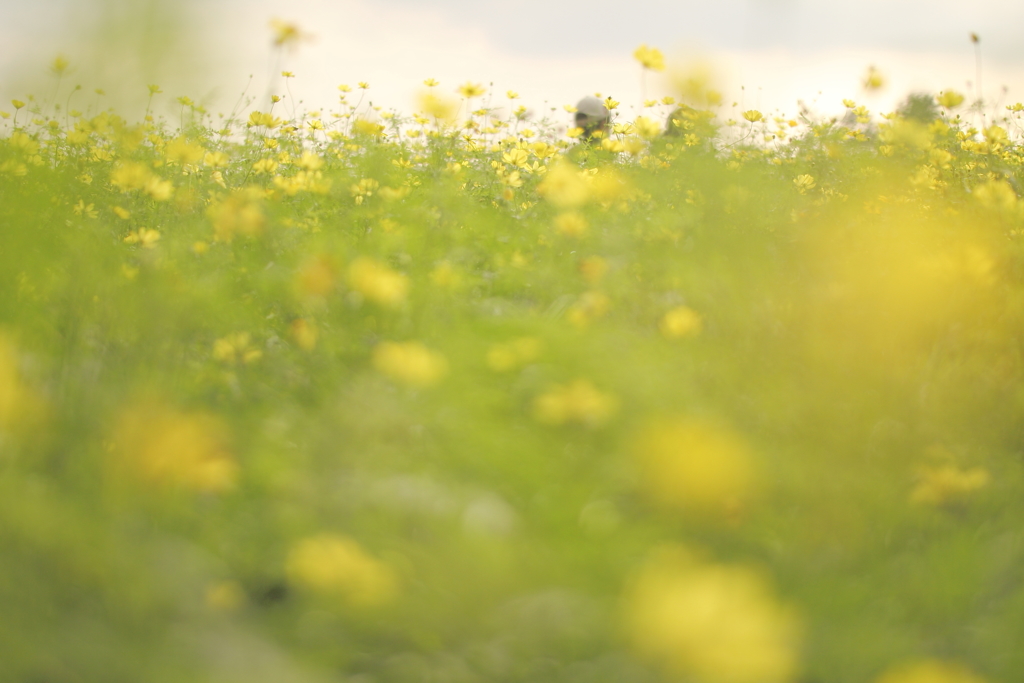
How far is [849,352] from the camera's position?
1.08m

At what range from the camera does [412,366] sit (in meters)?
0.81

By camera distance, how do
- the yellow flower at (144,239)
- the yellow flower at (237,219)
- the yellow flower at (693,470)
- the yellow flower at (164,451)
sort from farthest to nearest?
the yellow flower at (144,239) → the yellow flower at (237,219) → the yellow flower at (693,470) → the yellow flower at (164,451)

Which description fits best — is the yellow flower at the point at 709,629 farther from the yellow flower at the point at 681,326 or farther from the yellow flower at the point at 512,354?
the yellow flower at the point at 681,326

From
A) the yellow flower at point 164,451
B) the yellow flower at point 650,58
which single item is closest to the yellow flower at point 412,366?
the yellow flower at point 164,451

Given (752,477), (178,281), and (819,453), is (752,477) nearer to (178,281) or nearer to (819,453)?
(819,453)

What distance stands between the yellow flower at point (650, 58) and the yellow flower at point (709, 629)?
1.67 meters

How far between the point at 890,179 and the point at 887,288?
1025 mm

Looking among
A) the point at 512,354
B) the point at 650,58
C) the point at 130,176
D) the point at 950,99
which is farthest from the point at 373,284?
the point at 950,99

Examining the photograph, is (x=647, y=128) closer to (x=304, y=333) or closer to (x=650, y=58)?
(x=650, y=58)

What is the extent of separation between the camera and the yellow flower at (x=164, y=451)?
616 millimetres

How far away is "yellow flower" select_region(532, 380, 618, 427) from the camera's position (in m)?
0.84

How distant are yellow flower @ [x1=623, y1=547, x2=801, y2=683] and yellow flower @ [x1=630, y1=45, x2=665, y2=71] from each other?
1.67 metres

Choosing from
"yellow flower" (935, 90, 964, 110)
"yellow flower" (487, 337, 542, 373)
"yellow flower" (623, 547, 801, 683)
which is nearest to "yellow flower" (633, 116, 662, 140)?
"yellow flower" (935, 90, 964, 110)

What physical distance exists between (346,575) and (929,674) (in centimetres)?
54
